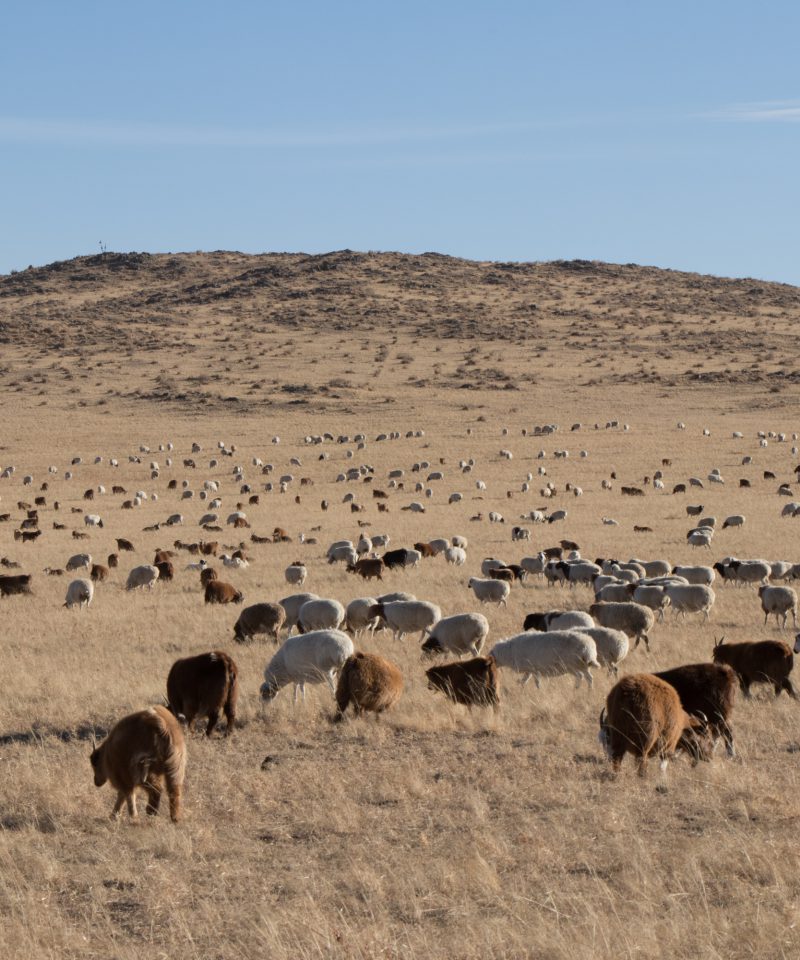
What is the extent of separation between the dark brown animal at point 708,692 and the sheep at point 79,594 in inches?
636

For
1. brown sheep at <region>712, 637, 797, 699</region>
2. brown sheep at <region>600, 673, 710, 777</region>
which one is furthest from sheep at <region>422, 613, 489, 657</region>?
brown sheep at <region>600, 673, 710, 777</region>

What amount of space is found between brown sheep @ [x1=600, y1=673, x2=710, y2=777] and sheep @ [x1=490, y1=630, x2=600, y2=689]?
3715 mm

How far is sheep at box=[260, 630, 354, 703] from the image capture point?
1334 centimetres

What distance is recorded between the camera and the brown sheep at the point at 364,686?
12172 mm

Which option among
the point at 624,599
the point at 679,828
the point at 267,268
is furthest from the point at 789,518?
the point at 267,268

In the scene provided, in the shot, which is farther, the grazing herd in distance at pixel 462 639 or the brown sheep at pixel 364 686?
the brown sheep at pixel 364 686

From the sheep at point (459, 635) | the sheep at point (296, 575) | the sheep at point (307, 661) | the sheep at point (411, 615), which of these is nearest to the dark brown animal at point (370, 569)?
the sheep at point (296, 575)

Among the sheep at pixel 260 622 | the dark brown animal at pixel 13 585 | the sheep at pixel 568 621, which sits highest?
the sheep at pixel 568 621

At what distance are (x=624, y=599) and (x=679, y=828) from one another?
1314 centimetres

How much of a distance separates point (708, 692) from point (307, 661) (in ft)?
16.6

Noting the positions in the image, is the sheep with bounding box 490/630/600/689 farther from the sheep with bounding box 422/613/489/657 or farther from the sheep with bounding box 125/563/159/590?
the sheep with bounding box 125/563/159/590

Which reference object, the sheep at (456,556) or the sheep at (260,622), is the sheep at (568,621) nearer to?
the sheep at (260,622)

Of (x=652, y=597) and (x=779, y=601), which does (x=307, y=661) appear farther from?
(x=779, y=601)

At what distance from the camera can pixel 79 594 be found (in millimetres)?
23828
